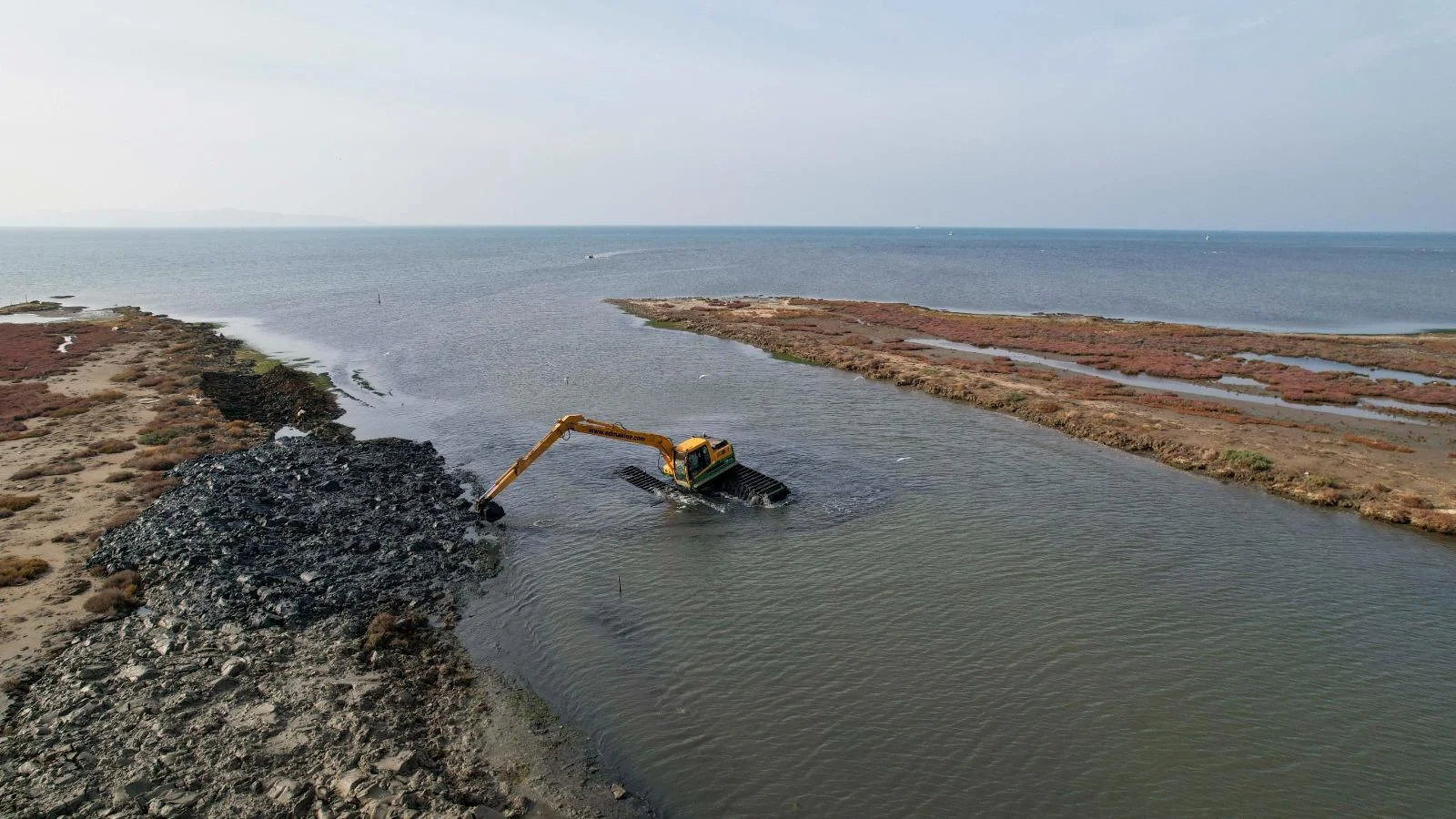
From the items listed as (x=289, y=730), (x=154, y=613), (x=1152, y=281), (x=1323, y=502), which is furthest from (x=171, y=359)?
(x=1152, y=281)

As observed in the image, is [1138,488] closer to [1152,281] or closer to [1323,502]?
[1323,502]

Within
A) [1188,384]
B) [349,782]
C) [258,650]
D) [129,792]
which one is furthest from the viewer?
[1188,384]

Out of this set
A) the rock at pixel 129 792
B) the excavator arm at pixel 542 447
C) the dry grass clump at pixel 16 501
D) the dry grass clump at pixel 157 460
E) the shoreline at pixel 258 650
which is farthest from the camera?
the dry grass clump at pixel 157 460

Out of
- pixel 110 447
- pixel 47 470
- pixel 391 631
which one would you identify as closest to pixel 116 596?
pixel 391 631

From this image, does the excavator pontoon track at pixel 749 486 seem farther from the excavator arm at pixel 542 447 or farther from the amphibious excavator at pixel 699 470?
the excavator arm at pixel 542 447

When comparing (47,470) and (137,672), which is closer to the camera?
(137,672)

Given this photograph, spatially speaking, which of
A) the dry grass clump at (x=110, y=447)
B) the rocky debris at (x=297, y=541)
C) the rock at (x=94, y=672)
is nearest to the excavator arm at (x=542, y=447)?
the rocky debris at (x=297, y=541)

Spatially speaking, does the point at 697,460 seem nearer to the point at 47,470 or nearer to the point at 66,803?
the point at 66,803
